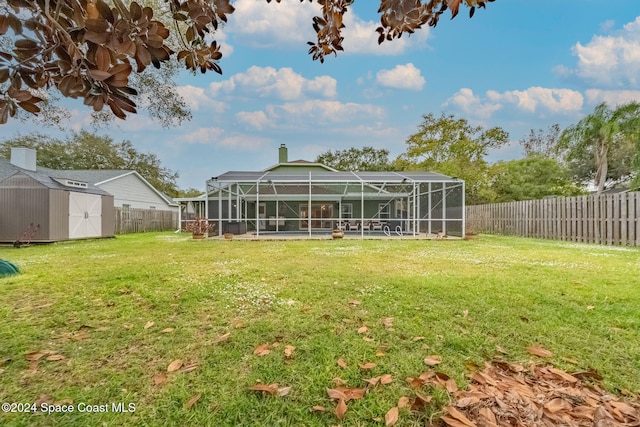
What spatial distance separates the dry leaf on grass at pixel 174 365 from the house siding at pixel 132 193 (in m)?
20.7

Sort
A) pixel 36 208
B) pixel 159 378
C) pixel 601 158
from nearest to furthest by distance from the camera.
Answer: pixel 159 378, pixel 36 208, pixel 601 158

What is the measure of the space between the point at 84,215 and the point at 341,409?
1539 cm

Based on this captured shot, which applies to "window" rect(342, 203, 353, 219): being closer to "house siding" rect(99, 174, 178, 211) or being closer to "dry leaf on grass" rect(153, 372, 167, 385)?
"house siding" rect(99, 174, 178, 211)

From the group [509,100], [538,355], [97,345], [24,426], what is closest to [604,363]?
[538,355]

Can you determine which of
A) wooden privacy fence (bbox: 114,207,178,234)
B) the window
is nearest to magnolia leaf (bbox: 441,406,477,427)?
the window

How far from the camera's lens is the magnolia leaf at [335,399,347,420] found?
1.58 metres

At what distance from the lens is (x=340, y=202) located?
65.4ft

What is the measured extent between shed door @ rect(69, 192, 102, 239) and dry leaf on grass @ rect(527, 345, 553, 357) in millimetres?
15250

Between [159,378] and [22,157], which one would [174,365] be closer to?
[159,378]

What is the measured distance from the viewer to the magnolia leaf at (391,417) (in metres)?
1.52

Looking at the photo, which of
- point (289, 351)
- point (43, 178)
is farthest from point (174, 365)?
point (43, 178)

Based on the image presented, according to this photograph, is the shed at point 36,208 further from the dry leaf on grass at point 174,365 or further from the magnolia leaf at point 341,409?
the magnolia leaf at point 341,409

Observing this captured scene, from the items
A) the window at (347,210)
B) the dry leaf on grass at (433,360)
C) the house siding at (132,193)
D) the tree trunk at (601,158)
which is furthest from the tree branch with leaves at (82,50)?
the tree trunk at (601,158)

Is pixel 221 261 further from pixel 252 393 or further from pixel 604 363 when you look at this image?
pixel 604 363
